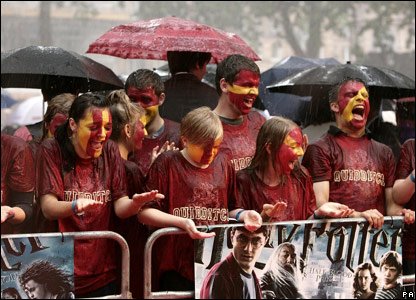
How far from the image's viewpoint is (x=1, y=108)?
5.79 meters

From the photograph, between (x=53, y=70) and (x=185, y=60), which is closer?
(x=53, y=70)

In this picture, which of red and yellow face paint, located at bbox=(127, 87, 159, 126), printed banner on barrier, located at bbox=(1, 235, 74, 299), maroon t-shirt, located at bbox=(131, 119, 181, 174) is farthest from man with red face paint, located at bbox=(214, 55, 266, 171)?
printed banner on barrier, located at bbox=(1, 235, 74, 299)

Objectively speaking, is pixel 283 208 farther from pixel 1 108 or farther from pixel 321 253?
pixel 1 108

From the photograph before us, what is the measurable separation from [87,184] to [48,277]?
2.14 feet

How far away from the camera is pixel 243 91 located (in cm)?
650

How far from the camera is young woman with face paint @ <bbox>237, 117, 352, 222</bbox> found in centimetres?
591

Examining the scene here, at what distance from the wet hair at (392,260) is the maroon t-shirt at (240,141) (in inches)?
40.9

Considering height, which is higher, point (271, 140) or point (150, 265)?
point (271, 140)

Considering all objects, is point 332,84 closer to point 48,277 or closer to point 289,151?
point 289,151

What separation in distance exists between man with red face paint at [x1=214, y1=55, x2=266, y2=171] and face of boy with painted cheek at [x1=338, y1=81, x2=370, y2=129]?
557mm

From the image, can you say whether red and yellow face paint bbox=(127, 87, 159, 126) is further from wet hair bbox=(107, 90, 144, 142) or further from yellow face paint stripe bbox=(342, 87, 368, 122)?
yellow face paint stripe bbox=(342, 87, 368, 122)

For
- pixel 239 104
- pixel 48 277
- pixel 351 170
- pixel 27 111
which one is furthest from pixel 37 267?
pixel 27 111

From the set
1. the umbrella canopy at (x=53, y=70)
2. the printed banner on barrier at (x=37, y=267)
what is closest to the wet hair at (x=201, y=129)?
the printed banner on barrier at (x=37, y=267)

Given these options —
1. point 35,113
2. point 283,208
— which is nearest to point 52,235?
point 283,208
